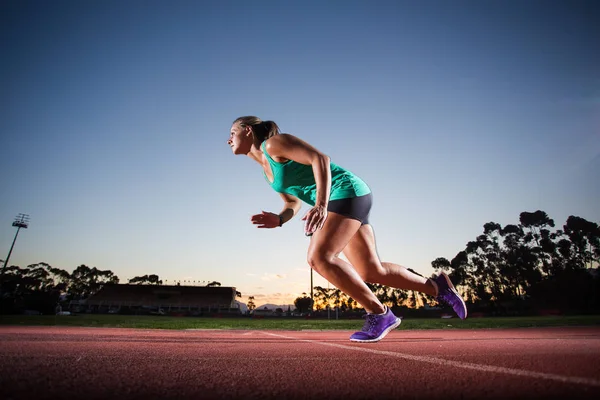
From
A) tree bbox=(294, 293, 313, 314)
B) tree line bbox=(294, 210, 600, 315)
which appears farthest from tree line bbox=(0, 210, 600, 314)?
tree bbox=(294, 293, 313, 314)

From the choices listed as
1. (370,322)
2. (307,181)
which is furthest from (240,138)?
(370,322)

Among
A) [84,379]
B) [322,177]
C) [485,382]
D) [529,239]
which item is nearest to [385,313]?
[322,177]

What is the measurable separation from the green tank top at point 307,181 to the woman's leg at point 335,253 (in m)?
0.28

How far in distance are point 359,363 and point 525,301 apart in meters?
66.2

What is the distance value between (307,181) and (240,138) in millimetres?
837

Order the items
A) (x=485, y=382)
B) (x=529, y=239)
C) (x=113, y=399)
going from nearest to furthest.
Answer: (x=113, y=399)
(x=485, y=382)
(x=529, y=239)

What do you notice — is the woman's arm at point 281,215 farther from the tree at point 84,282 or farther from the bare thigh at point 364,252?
the tree at point 84,282

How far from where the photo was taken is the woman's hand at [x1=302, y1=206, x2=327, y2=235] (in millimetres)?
2757

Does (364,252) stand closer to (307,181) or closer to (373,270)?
(373,270)

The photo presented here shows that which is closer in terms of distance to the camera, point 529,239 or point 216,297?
point 529,239

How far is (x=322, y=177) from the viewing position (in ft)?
9.66

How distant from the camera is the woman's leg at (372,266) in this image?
12.0ft

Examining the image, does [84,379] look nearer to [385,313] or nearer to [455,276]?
[385,313]

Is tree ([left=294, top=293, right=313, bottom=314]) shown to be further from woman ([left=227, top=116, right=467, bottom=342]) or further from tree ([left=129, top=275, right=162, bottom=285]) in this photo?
woman ([left=227, top=116, right=467, bottom=342])
